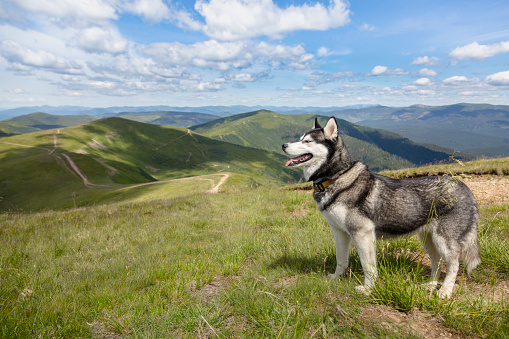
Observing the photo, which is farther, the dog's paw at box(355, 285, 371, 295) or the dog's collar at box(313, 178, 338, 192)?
the dog's collar at box(313, 178, 338, 192)

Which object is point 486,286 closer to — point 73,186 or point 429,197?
point 429,197

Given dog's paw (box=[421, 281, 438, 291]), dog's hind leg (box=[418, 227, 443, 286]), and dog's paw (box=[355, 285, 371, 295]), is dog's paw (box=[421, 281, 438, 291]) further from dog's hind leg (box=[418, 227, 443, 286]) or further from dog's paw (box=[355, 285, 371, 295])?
dog's paw (box=[355, 285, 371, 295])

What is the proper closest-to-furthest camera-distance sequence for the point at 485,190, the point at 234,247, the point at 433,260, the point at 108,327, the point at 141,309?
the point at 108,327, the point at 141,309, the point at 433,260, the point at 234,247, the point at 485,190

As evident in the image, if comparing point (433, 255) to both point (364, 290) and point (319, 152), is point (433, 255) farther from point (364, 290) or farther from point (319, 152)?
point (319, 152)

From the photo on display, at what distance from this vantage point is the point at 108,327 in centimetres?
357

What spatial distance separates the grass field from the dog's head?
177cm

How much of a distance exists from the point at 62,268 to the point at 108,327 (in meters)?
3.29

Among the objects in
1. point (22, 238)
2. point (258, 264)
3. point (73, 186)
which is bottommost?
point (73, 186)

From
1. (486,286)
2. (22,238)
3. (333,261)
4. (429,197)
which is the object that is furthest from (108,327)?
(22,238)

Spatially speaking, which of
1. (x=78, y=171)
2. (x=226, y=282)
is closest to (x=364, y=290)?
(x=226, y=282)

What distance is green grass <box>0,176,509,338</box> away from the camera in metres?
3.11

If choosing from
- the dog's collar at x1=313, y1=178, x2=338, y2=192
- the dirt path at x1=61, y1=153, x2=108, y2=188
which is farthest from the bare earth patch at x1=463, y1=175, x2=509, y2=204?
the dirt path at x1=61, y1=153, x2=108, y2=188

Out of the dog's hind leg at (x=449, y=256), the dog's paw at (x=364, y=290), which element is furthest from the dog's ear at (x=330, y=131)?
the dog's paw at (x=364, y=290)

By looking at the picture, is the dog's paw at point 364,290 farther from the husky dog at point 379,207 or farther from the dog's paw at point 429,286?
the dog's paw at point 429,286
